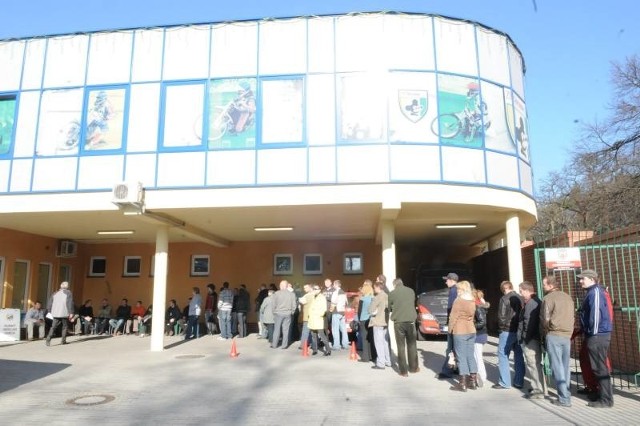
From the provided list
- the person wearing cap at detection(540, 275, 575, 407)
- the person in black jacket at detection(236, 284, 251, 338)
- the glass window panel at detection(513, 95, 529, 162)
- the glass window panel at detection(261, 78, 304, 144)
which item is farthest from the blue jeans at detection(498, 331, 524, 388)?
the person in black jacket at detection(236, 284, 251, 338)

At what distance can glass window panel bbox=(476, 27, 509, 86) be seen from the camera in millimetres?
12898

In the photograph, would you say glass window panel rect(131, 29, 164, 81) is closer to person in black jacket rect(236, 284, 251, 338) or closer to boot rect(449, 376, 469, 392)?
person in black jacket rect(236, 284, 251, 338)

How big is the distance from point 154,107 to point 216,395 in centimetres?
802

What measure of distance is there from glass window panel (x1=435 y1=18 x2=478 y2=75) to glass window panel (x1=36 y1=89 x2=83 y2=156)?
31.1 ft

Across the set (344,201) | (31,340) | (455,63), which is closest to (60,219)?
(31,340)

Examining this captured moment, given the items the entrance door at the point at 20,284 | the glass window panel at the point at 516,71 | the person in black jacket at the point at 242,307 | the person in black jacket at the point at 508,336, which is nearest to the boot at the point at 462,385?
the person in black jacket at the point at 508,336

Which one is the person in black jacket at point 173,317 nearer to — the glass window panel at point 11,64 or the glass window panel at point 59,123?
the glass window panel at point 59,123

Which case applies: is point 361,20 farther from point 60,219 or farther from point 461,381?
point 60,219

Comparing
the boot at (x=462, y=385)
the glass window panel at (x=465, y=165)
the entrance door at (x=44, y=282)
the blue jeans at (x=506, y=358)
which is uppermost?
the glass window panel at (x=465, y=165)

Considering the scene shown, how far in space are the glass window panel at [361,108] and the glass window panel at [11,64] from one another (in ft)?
29.4

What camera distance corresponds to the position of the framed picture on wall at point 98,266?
68.3 feet

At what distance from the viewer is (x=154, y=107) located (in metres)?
12.8

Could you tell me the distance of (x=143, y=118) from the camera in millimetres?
12828

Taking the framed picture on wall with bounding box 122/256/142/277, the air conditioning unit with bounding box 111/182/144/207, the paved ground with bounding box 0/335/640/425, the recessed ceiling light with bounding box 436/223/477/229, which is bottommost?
the paved ground with bounding box 0/335/640/425
